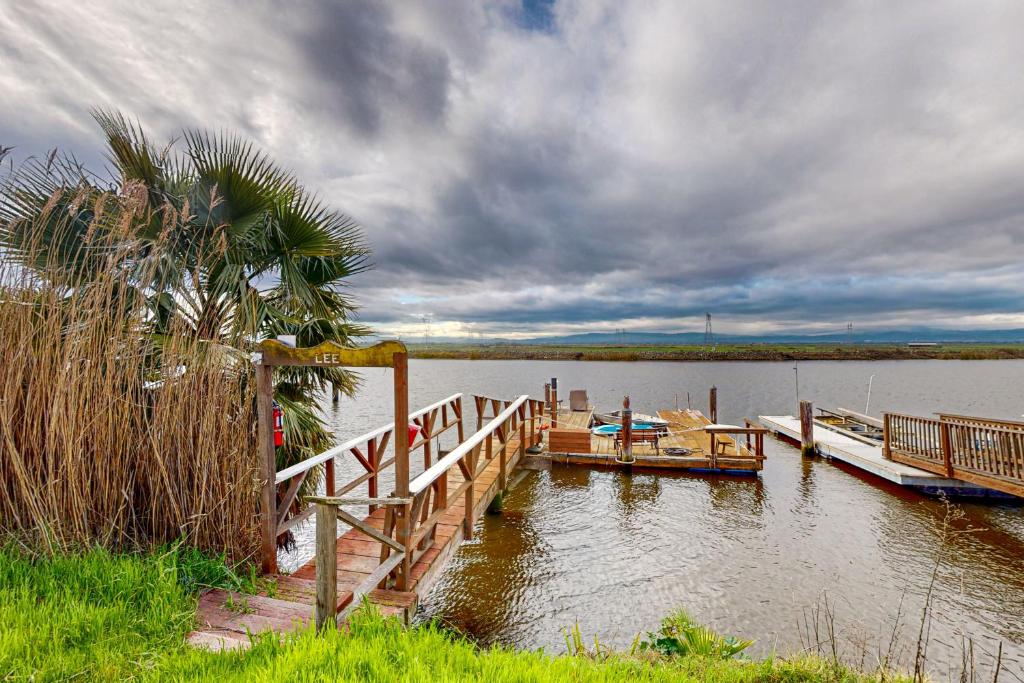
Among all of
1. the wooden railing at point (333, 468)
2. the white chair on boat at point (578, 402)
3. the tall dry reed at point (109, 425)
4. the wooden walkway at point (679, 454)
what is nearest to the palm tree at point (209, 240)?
the tall dry reed at point (109, 425)

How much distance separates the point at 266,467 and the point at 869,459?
1324cm

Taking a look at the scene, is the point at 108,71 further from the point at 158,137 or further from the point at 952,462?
the point at 952,462

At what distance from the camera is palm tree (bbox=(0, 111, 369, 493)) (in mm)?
3783

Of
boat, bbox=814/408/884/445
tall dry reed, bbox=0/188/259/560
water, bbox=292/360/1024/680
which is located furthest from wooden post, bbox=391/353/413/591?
boat, bbox=814/408/884/445

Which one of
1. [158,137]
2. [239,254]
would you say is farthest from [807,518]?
[158,137]

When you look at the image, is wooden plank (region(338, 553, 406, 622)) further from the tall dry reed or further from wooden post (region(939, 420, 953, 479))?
wooden post (region(939, 420, 953, 479))

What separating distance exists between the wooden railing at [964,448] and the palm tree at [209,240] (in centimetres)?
1123

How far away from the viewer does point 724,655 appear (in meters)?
3.84

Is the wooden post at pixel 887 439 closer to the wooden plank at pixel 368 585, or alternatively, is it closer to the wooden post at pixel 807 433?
the wooden post at pixel 807 433

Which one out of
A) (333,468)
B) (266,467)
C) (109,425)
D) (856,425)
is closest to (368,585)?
(266,467)

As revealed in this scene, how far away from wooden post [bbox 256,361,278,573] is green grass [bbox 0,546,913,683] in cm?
31

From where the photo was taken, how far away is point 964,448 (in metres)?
8.60

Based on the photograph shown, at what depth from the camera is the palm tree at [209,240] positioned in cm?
378

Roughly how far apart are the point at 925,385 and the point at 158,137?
46509 millimetres
